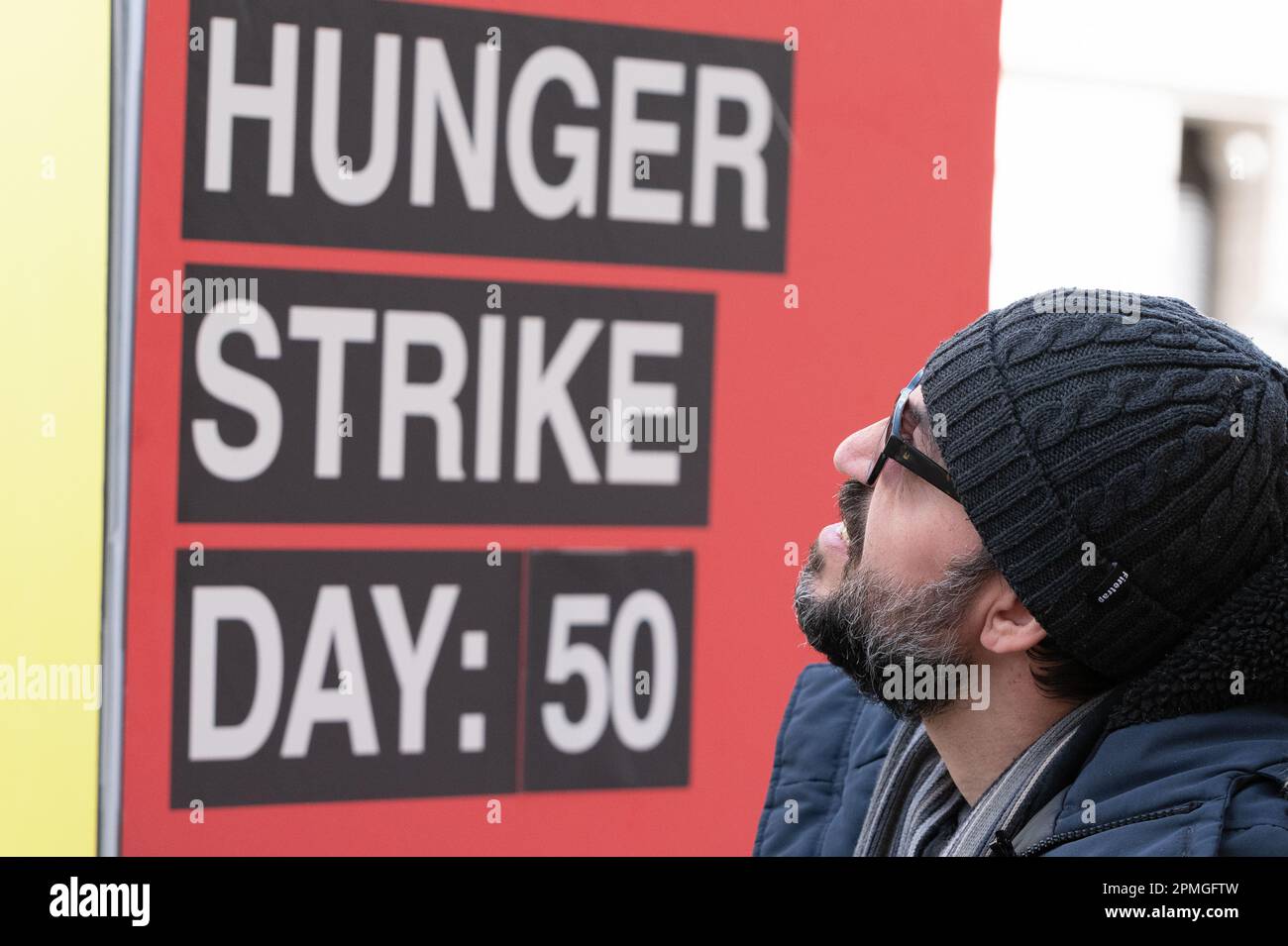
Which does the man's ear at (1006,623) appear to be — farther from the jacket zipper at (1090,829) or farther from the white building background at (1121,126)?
the white building background at (1121,126)

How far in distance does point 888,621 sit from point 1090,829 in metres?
0.30

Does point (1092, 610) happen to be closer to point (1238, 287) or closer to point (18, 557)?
point (18, 557)

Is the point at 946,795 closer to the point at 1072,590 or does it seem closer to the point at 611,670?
the point at 1072,590

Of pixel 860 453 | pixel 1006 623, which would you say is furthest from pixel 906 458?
pixel 1006 623

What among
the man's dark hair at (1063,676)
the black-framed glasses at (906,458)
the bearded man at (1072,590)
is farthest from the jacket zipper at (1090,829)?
the black-framed glasses at (906,458)

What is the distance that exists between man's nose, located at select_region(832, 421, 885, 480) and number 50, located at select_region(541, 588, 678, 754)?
530 millimetres

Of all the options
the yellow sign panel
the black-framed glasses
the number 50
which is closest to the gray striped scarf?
the black-framed glasses

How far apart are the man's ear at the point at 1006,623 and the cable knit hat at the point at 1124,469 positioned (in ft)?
0.12

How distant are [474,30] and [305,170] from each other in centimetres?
31

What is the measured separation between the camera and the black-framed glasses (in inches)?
50.3

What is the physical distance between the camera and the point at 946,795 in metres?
1.35

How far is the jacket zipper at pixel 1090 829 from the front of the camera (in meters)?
1.02

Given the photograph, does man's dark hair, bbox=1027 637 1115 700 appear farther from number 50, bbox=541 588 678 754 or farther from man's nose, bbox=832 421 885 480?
number 50, bbox=541 588 678 754

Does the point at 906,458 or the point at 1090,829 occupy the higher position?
the point at 906,458
